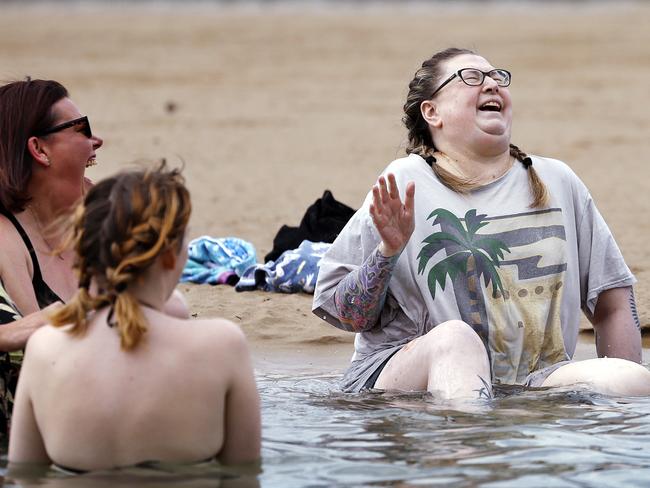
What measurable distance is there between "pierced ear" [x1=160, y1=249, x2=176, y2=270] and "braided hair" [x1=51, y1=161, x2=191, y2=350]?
17 millimetres

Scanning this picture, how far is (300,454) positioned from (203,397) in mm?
890

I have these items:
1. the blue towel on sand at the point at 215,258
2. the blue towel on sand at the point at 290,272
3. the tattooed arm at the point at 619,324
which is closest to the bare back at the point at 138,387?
the tattooed arm at the point at 619,324

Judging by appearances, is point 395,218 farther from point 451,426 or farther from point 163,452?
point 163,452

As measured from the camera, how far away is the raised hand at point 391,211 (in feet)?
15.0

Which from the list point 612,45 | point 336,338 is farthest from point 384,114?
point 336,338

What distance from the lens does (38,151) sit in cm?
469

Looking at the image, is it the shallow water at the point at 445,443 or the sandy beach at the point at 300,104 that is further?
the sandy beach at the point at 300,104

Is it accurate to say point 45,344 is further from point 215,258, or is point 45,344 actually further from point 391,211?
point 215,258

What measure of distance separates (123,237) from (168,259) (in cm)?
13

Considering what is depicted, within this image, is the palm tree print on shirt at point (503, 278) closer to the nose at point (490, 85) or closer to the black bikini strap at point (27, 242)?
the nose at point (490, 85)

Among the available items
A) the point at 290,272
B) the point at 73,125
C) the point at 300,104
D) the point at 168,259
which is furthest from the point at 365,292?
the point at 300,104

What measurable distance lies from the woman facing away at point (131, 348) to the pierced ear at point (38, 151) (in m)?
1.14

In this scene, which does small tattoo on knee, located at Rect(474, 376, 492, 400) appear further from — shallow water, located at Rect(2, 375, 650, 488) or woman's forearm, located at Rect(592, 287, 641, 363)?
woman's forearm, located at Rect(592, 287, 641, 363)

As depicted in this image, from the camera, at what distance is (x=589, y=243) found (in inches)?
204
